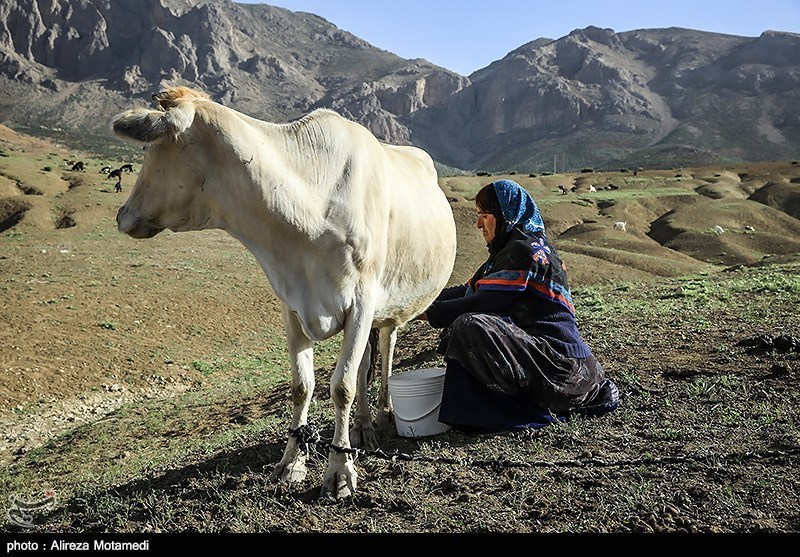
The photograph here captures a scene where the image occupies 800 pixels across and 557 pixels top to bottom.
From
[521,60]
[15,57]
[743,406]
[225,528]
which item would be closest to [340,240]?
[225,528]

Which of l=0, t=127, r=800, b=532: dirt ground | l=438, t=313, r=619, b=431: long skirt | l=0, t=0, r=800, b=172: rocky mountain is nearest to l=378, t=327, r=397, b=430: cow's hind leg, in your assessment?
l=0, t=127, r=800, b=532: dirt ground

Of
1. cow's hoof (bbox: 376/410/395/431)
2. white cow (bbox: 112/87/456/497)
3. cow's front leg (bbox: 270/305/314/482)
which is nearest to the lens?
white cow (bbox: 112/87/456/497)

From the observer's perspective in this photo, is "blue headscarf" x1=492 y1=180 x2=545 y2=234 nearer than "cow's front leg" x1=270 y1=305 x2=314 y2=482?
No

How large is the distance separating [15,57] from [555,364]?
16049 cm

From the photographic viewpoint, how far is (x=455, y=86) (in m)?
189

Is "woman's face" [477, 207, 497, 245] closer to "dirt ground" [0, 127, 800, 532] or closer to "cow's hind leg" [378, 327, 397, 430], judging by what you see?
"cow's hind leg" [378, 327, 397, 430]

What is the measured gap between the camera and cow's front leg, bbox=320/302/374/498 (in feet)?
13.2

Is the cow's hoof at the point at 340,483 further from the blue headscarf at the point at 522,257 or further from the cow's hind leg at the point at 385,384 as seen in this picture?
the blue headscarf at the point at 522,257

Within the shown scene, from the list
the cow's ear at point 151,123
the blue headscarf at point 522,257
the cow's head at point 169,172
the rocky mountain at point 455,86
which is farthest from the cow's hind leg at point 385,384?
the rocky mountain at point 455,86

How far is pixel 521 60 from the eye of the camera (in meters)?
184

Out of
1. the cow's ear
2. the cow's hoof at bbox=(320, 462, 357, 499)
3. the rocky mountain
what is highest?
the rocky mountain

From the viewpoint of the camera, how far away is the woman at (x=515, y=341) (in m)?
4.54

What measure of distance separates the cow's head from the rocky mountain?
103 m

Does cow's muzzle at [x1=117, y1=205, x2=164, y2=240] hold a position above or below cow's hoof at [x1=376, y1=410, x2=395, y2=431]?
above
